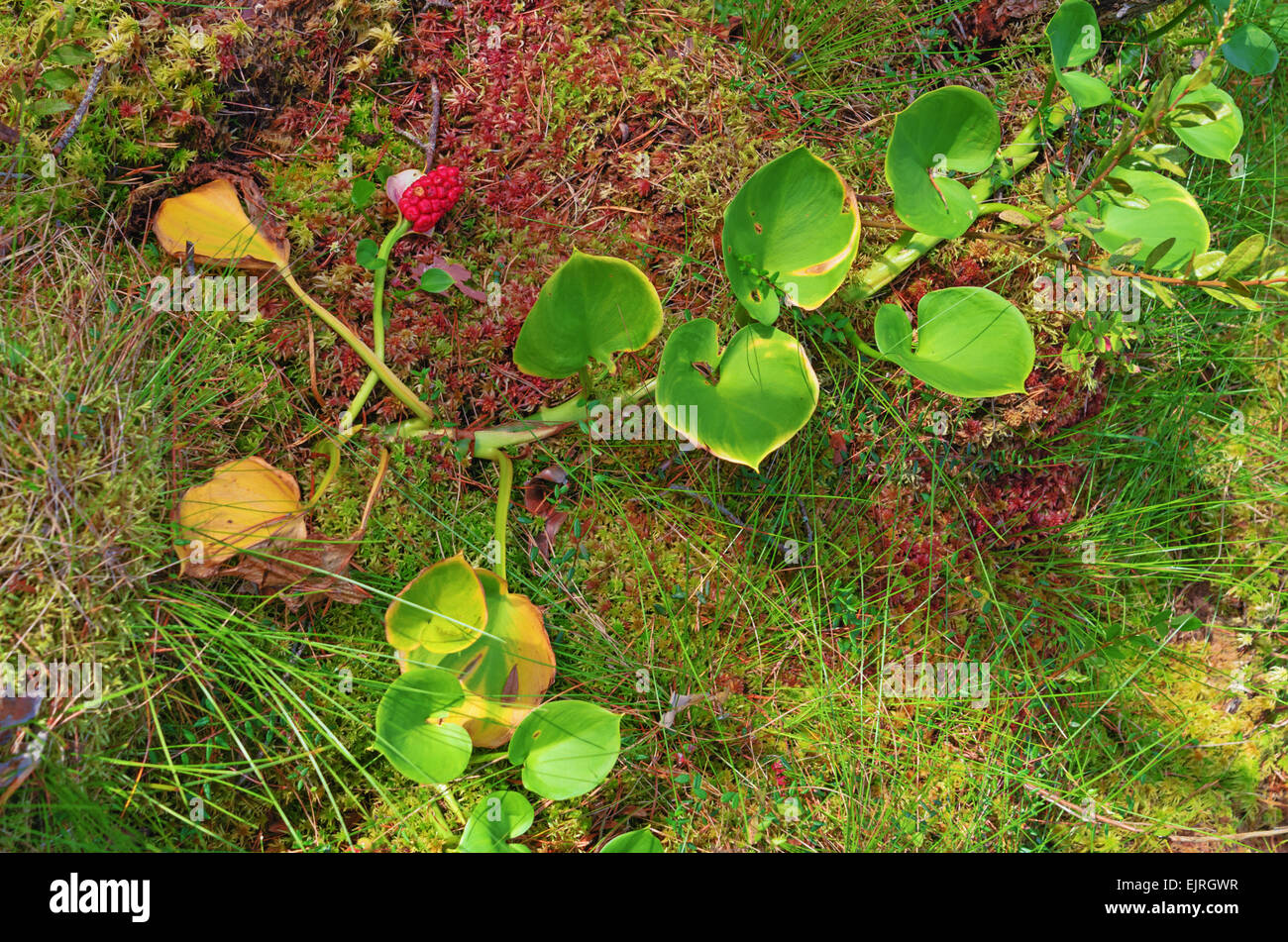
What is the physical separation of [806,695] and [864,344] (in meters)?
1.00

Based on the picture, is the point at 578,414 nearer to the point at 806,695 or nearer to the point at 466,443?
the point at 466,443

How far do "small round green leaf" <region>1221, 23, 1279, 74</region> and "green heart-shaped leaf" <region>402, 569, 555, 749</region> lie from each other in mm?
2217

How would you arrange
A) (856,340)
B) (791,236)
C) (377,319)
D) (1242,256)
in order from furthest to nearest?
(856,340)
(377,319)
(791,236)
(1242,256)

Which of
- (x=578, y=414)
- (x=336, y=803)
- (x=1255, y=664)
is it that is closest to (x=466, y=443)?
(x=578, y=414)

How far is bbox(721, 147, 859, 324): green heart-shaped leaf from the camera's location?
189cm

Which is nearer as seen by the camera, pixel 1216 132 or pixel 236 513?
pixel 236 513

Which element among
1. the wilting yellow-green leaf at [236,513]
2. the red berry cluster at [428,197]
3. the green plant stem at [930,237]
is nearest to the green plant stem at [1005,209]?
the green plant stem at [930,237]

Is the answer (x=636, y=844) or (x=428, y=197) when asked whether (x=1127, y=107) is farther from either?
(x=636, y=844)

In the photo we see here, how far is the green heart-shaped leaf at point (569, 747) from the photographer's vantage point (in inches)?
76.0

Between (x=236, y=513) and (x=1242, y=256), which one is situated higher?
(x=1242, y=256)

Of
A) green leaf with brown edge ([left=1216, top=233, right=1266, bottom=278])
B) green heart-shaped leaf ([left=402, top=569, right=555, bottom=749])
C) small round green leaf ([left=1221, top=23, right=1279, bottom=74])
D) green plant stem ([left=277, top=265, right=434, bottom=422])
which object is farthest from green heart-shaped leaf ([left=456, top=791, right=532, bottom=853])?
small round green leaf ([left=1221, top=23, right=1279, bottom=74])

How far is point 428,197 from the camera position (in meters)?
2.11

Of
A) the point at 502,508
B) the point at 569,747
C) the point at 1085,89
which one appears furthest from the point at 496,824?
the point at 1085,89

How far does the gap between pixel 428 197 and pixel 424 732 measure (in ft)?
4.54
